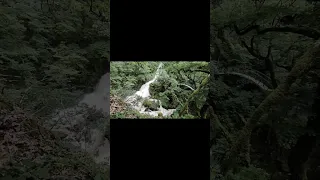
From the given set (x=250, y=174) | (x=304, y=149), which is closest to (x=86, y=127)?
(x=250, y=174)

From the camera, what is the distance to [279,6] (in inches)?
93.1

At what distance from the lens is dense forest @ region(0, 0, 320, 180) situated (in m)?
2.39

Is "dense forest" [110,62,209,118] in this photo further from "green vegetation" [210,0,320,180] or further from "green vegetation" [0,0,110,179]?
"green vegetation" [0,0,110,179]

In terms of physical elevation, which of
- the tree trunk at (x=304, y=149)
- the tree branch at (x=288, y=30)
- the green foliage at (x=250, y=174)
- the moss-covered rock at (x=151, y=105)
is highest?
the tree branch at (x=288, y=30)

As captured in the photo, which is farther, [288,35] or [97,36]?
[97,36]

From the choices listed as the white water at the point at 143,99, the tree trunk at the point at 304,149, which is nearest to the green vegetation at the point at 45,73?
the white water at the point at 143,99

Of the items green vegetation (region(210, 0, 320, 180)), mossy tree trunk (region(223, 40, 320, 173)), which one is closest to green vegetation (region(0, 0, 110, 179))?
green vegetation (region(210, 0, 320, 180))

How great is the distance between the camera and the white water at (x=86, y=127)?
2543mm

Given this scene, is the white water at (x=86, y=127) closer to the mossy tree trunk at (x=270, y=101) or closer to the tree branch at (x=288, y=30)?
the mossy tree trunk at (x=270, y=101)

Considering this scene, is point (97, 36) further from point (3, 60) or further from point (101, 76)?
point (3, 60)

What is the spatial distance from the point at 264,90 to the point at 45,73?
6.92 ft

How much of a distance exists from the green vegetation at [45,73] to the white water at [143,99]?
398 mm

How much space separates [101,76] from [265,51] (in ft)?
5.19

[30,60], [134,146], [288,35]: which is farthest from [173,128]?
[30,60]
